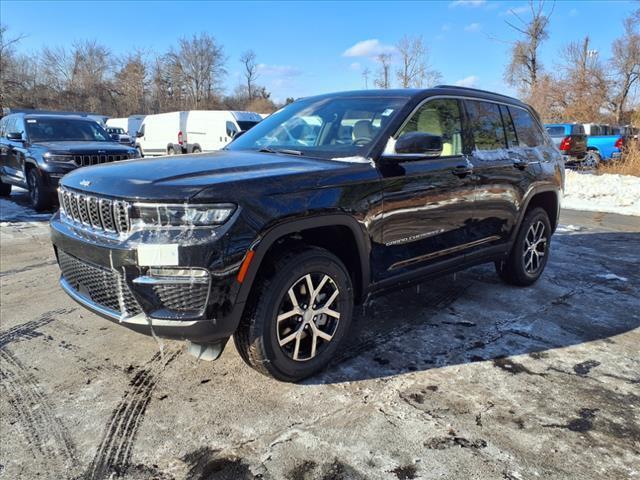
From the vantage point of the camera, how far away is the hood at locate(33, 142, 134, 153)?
8.57 meters

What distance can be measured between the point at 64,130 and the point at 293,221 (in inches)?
342

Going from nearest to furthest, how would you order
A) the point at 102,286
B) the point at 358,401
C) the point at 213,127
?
the point at 102,286 < the point at 358,401 < the point at 213,127

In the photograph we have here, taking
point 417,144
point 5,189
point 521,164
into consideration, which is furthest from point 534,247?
point 5,189

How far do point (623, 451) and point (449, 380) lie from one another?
0.97 metres

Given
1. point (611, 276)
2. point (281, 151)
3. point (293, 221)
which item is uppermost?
point (281, 151)

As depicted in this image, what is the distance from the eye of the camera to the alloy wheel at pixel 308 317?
9.43 ft

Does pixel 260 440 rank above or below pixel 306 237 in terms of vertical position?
below

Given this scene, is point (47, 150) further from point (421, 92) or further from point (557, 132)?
point (557, 132)

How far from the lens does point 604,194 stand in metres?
11.9

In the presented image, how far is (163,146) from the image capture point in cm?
2438

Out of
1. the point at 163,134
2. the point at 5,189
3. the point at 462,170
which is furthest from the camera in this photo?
the point at 163,134

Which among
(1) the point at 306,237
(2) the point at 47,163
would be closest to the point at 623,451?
(1) the point at 306,237

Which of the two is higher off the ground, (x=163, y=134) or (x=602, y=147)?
(x=163, y=134)

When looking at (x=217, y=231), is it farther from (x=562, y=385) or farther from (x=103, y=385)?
(x=562, y=385)
